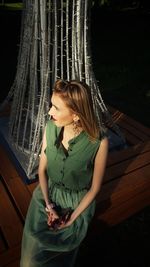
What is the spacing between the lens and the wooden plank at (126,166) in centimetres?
338

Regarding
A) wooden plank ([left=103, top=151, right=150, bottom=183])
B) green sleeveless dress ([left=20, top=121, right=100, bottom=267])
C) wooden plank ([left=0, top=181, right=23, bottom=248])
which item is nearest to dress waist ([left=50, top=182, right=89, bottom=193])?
green sleeveless dress ([left=20, top=121, right=100, bottom=267])

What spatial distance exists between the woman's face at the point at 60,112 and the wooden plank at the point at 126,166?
1413mm

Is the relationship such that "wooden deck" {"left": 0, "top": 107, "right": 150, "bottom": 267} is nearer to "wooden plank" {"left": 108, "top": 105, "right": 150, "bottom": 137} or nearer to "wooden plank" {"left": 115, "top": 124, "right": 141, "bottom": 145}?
"wooden plank" {"left": 115, "top": 124, "right": 141, "bottom": 145}

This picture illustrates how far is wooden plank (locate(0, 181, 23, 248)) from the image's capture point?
2.52 metres

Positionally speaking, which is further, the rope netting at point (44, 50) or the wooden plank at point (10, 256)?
the rope netting at point (44, 50)

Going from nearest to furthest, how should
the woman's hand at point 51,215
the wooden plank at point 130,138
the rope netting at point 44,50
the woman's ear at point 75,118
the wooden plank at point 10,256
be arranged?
1. the woman's ear at point 75,118
2. the woman's hand at point 51,215
3. the wooden plank at point 10,256
4. the rope netting at point 44,50
5. the wooden plank at point 130,138

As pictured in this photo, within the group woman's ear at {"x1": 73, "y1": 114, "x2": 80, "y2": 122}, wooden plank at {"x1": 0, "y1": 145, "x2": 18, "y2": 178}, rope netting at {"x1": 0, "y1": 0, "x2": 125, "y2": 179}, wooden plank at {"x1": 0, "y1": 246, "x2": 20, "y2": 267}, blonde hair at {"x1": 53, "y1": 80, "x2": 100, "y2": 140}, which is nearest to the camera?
blonde hair at {"x1": 53, "y1": 80, "x2": 100, "y2": 140}

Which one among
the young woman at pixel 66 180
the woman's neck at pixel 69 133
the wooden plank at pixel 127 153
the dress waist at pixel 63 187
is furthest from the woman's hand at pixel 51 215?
the wooden plank at pixel 127 153

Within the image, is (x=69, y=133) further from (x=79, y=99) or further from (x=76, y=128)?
(x=79, y=99)

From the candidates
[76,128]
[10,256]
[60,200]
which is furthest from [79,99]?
[10,256]

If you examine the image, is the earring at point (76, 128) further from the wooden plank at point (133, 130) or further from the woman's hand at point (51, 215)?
the wooden plank at point (133, 130)

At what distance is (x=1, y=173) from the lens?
10.9 feet

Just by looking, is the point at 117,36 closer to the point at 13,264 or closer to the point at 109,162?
the point at 109,162

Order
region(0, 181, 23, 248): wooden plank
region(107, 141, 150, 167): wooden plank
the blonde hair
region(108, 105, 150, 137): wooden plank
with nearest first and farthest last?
the blonde hair < region(0, 181, 23, 248): wooden plank < region(107, 141, 150, 167): wooden plank < region(108, 105, 150, 137): wooden plank
